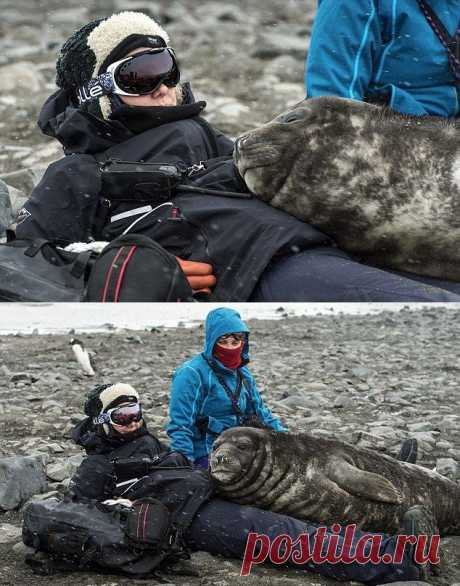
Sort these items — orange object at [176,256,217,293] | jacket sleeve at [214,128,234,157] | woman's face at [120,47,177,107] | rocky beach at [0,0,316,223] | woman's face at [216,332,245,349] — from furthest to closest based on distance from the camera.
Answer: rocky beach at [0,0,316,223], jacket sleeve at [214,128,234,157], woman's face at [120,47,177,107], orange object at [176,256,217,293], woman's face at [216,332,245,349]

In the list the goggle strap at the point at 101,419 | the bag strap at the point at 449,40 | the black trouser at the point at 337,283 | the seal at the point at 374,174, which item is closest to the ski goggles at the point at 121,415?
the goggle strap at the point at 101,419

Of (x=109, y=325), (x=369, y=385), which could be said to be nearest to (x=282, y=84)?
(x=109, y=325)

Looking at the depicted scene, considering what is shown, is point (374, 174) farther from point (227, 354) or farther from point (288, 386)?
point (288, 386)

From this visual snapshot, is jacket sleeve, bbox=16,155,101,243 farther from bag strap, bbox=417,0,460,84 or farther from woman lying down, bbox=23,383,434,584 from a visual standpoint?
bag strap, bbox=417,0,460,84

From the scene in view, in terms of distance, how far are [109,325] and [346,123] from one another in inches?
182

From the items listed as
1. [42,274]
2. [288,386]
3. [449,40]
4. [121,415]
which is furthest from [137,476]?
[288,386]

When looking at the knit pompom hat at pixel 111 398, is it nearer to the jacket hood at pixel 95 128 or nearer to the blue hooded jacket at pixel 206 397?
the blue hooded jacket at pixel 206 397

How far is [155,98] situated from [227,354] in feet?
3.71

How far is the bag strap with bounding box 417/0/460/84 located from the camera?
4766 mm

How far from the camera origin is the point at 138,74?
5.31 m

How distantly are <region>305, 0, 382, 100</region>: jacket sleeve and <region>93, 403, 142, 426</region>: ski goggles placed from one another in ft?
4.07

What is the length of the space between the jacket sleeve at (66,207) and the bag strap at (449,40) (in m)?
1.33

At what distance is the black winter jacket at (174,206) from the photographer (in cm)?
489

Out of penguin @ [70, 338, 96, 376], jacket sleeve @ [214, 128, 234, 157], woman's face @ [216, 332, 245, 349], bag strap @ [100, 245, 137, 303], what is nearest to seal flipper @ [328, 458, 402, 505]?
woman's face @ [216, 332, 245, 349]
